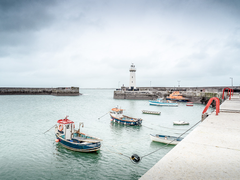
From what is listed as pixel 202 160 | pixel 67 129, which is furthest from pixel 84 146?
pixel 202 160

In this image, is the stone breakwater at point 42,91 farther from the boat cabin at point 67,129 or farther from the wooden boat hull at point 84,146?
the wooden boat hull at point 84,146

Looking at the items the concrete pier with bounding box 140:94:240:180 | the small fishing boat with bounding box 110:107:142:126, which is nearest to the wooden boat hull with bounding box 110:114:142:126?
the small fishing boat with bounding box 110:107:142:126

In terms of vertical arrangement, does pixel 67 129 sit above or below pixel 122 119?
above

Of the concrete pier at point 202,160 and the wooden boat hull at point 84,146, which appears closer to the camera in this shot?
the concrete pier at point 202,160

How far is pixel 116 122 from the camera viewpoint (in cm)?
2281

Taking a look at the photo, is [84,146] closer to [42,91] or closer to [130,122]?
[130,122]

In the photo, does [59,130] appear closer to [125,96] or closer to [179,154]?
[179,154]

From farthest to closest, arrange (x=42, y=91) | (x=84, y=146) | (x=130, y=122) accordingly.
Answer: (x=42, y=91) < (x=130, y=122) < (x=84, y=146)

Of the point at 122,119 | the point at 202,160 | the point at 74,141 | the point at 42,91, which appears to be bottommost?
the point at 74,141

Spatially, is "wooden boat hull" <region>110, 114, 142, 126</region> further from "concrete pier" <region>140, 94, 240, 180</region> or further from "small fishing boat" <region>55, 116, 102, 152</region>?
"concrete pier" <region>140, 94, 240, 180</region>

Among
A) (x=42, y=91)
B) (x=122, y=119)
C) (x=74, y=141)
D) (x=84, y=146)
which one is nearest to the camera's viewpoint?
(x=84, y=146)

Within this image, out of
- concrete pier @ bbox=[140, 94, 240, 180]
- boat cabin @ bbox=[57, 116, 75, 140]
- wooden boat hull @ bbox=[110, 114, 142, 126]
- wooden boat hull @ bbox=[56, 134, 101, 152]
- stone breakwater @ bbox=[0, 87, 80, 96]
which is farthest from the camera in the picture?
stone breakwater @ bbox=[0, 87, 80, 96]

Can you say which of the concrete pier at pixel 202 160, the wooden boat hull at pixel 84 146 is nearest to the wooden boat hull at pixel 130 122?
the wooden boat hull at pixel 84 146

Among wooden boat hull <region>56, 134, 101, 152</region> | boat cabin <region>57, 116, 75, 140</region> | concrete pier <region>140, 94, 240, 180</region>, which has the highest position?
concrete pier <region>140, 94, 240, 180</region>
